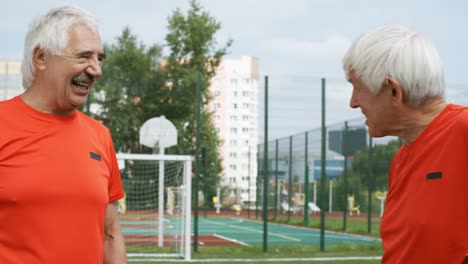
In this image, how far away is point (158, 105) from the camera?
87.1ft

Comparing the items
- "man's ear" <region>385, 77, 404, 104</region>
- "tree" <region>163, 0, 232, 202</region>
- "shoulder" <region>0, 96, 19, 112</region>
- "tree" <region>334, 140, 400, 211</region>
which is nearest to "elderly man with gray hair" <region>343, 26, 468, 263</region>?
"man's ear" <region>385, 77, 404, 104</region>

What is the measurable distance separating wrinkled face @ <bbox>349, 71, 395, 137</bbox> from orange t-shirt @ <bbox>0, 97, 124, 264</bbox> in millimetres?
968

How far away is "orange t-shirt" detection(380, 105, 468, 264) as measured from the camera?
2.06 m

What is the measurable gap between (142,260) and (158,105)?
15.0 m

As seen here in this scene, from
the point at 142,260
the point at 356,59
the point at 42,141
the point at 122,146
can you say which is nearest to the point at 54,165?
the point at 42,141

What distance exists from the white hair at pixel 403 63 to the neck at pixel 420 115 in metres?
0.02

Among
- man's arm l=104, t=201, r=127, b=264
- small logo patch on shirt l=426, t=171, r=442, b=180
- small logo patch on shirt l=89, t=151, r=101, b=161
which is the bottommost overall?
man's arm l=104, t=201, r=127, b=264

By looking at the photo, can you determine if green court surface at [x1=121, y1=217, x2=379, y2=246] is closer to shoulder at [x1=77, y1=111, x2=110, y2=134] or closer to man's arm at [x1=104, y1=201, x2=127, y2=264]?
man's arm at [x1=104, y1=201, x2=127, y2=264]

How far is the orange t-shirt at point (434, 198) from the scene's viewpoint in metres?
2.06

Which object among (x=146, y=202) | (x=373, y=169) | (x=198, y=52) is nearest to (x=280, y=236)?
(x=373, y=169)

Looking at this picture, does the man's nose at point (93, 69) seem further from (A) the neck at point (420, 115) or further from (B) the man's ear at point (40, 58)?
(A) the neck at point (420, 115)

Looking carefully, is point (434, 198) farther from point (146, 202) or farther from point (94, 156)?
point (146, 202)

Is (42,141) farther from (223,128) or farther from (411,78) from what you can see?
(223,128)

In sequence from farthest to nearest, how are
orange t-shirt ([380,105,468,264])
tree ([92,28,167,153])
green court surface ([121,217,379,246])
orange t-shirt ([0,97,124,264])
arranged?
tree ([92,28,167,153]) → green court surface ([121,217,379,246]) → orange t-shirt ([0,97,124,264]) → orange t-shirt ([380,105,468,264])
